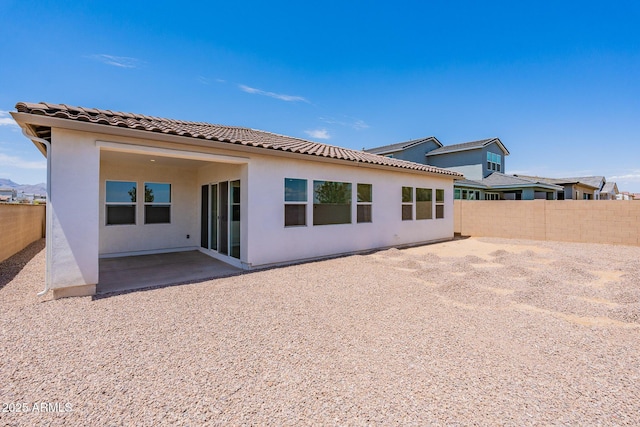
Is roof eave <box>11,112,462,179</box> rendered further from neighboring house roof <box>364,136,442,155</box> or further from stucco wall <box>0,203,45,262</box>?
neighboring house roof <box>364,136,442,155</box>

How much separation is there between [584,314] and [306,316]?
4.50 metres

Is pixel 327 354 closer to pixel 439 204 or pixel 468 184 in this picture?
pixel 439 204

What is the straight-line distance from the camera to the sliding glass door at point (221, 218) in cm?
818

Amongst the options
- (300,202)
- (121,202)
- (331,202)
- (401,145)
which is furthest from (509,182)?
(121,202)

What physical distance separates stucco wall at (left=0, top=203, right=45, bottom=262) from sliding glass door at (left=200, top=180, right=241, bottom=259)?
5302 millimetres

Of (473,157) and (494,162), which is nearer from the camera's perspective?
(473,157)

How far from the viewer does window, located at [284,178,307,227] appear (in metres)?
8.20

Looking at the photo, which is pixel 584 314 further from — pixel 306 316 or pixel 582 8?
pixel 582 8

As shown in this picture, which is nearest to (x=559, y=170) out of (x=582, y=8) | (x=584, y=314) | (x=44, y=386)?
(x=582, y=8)

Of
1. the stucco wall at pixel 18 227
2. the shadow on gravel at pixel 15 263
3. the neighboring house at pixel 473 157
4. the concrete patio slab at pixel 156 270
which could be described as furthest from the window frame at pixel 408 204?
the neighboring house at pixel 473 157

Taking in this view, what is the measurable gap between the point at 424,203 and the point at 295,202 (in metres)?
6.80

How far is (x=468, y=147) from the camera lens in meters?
25.6

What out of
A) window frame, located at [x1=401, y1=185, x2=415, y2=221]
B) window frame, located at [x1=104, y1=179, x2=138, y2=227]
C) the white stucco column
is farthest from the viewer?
window frame, located at [x1=401, y1=185, x2=415, y2=221]

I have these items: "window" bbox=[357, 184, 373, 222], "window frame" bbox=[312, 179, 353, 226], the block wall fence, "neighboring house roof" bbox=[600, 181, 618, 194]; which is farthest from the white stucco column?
"neighboring house roof" bbox=[600, 181, 618, 194]
